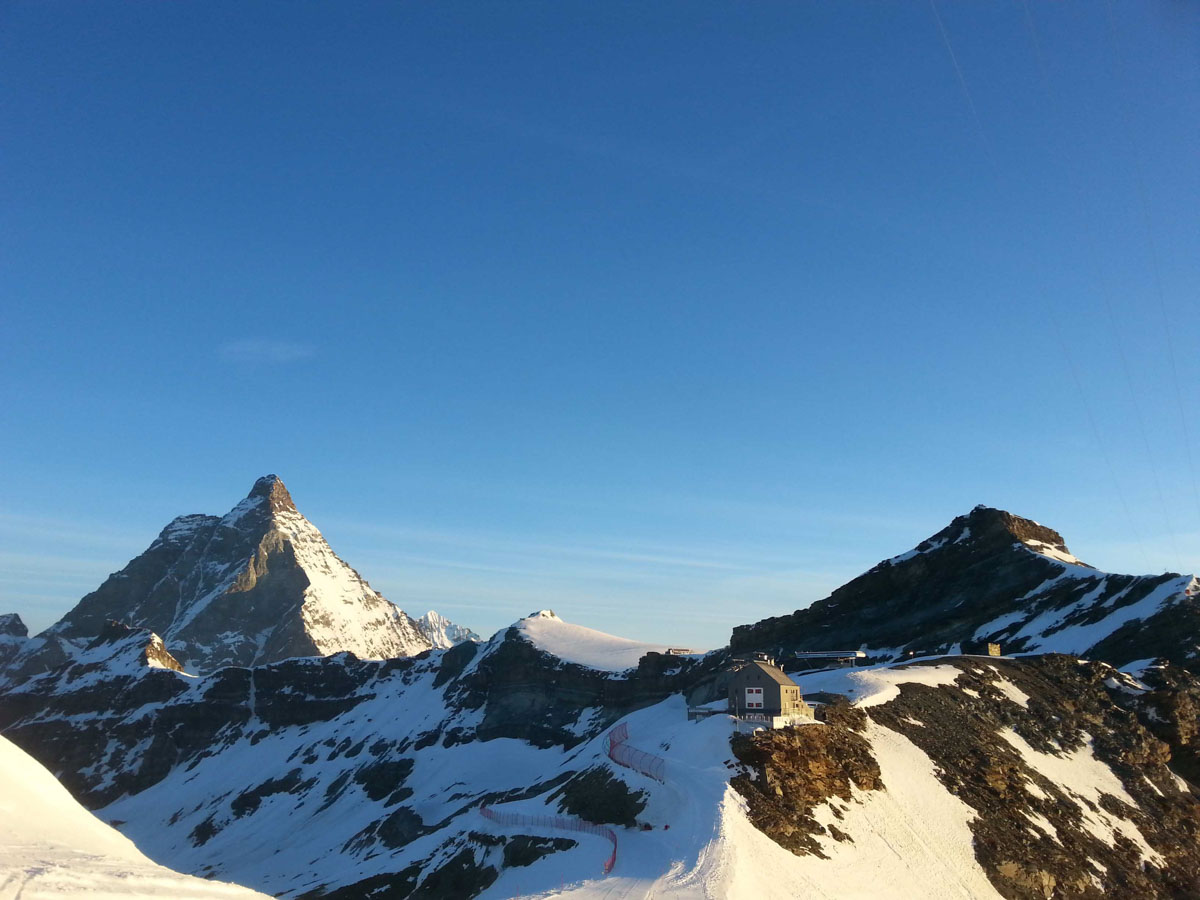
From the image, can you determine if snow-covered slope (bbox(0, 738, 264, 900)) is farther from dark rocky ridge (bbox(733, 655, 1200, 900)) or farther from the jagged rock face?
the jagged rock face

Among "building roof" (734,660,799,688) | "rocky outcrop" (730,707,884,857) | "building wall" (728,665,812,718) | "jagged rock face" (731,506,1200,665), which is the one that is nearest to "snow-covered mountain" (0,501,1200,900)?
"rocky outcrop" (730,707,884,857)

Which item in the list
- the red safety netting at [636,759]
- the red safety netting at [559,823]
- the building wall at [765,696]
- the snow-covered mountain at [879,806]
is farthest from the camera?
the building wall at [765,696]

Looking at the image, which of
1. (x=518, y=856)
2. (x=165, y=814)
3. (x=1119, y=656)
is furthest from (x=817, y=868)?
(x=165, y=814)

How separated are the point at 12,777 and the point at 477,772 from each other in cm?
13550

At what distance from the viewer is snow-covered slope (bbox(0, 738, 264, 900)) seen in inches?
588

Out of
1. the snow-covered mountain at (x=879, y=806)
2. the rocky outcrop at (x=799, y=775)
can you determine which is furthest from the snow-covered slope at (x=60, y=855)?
the rocky outcrop at (x=799, y=775)

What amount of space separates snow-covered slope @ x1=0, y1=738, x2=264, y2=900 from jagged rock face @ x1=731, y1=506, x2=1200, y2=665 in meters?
94.7

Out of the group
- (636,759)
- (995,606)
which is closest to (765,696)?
(636,759)

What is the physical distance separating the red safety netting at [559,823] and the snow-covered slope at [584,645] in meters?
90.4

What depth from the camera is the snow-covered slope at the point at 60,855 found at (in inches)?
588

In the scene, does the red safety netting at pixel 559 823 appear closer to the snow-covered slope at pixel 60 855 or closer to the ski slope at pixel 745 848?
the ski slope at pixel 745 848

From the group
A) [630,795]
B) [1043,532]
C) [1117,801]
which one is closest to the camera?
[630,795]

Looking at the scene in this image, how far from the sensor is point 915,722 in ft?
205

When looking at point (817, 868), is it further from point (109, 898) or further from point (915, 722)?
point (109, 898)
